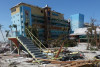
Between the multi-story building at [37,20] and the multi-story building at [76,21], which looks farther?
the multi-story building at [76,21]

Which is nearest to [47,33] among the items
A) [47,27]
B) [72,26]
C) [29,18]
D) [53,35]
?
[47,27]

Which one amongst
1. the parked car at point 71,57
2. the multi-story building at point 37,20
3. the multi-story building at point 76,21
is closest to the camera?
the parked car at point 71,57

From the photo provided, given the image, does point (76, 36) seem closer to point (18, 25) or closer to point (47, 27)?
point (47, 27)

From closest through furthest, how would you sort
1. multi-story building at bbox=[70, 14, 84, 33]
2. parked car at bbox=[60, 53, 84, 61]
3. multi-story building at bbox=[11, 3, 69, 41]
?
parked car at bbox=[60, 53, 84, 61]
multi-story building at bbox=[11, 3, 69, 41]
multi-story building at bbox=[70, 14, 84, 33]

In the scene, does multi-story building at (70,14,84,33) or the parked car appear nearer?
the parked car

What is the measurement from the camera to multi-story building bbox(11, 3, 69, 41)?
31672mm

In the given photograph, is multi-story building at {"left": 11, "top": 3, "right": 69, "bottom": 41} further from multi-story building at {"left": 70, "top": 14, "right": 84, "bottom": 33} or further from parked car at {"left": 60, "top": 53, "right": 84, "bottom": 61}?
parked car at {"left": 60, "top": 53, "right": 84, "bottom": 61}

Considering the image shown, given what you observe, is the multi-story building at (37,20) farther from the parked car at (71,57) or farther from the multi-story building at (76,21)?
the parked car at (71,57)

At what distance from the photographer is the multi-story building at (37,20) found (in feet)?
104

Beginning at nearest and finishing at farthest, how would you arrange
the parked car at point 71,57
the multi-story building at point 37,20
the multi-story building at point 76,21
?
the parked car at point 71,57 → the multi-story building at point 37,20 → the multi-story building at point 76,21

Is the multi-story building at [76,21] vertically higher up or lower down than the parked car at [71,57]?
higher up

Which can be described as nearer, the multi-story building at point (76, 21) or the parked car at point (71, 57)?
the parked car at point (71, 57)

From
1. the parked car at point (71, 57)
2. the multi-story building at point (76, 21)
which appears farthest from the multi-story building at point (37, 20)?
the parked car at point (71, 57)

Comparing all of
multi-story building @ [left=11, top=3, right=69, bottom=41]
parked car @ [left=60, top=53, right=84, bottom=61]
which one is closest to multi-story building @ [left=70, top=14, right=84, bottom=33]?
multi-story building @ [left=11, top=3, right=69, bottom=41]
